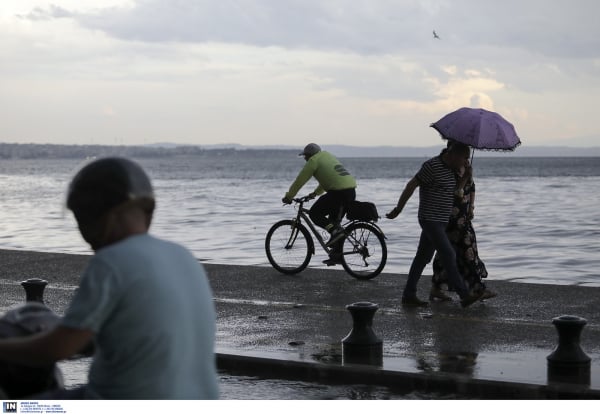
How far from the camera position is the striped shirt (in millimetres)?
9930

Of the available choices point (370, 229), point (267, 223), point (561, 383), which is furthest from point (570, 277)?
point (267, 223)

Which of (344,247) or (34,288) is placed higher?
(344,247)

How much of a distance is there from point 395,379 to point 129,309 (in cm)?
434

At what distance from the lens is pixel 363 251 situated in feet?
41.0

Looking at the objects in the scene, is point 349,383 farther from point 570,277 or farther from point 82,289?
point 570,277

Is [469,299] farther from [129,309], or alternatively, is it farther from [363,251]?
[129,309]

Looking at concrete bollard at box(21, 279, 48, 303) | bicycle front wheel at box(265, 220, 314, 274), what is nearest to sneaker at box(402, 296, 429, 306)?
bicycle front wheel at box(265, 220, 314, 274)

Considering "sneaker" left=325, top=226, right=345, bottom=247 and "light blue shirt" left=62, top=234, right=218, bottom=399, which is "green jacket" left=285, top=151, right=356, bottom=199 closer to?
"sneaker" left=325, top=226, right=345, bottom=247

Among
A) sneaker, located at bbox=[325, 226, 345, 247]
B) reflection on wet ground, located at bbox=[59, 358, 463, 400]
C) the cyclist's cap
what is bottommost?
reflection on wet ground, located at bbox=[59, 358, 463, 400]

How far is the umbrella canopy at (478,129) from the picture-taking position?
32.1 ft

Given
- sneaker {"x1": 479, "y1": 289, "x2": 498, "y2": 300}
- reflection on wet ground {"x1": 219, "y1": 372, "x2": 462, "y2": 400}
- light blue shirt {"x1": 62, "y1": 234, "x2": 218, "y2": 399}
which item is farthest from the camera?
sneaker {"x1": 479, "y1": 289, "x2": 498, "y2": 300}

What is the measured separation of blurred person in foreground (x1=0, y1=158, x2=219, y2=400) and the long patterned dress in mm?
7447

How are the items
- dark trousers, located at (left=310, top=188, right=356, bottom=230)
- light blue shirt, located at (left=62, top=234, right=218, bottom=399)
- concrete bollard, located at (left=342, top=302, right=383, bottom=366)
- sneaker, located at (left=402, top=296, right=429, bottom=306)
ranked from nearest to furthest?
light blue shirt, located at (left=62, top=234, right=218, bottom=399) < concrete bollard, located at (left=342, top=302, right=383, bottom=366) < sneaker, located at (left=402, top=296, right=429, bottom=306) < dark trousers, located at (left=310, top=188, right=356, bottom=230)
